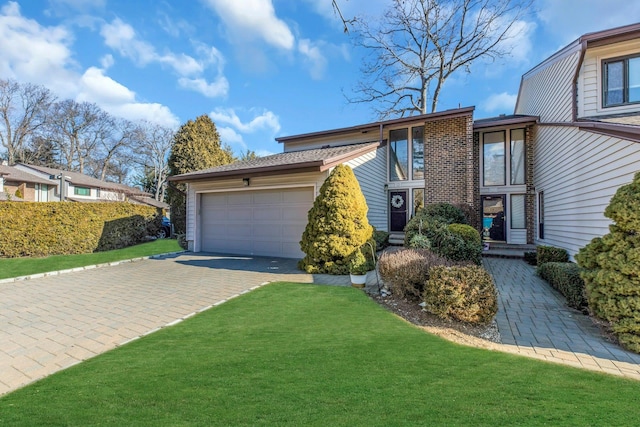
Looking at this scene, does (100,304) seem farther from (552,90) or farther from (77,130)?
(77,130)

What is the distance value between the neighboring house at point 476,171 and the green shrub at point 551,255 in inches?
12.7

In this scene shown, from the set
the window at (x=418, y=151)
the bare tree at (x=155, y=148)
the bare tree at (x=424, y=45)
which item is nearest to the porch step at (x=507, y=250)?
the window at (x=418, y=151)

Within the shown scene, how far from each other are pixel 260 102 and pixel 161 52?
7.85m

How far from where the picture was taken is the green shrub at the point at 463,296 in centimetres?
457

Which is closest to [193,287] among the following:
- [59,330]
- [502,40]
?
[59,330]

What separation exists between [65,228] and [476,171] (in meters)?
17.1

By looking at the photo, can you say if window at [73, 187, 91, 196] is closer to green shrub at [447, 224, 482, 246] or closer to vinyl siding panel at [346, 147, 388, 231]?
vinyl siding panel at [346, 147, 388, 231]

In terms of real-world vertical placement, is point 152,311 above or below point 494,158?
below

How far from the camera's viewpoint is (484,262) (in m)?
10.2

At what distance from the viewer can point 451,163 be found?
12234 millimetres

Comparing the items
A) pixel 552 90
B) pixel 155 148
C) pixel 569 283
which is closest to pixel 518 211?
pixel 552 90

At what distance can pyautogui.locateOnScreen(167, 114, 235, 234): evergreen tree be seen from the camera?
1800 cm

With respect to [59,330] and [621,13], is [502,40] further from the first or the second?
[59,330]

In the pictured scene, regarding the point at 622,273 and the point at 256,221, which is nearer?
the point at 622,273
